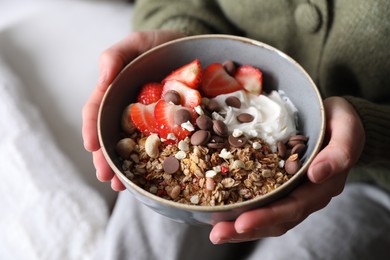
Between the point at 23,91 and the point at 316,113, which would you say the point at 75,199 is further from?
the point at 316,113

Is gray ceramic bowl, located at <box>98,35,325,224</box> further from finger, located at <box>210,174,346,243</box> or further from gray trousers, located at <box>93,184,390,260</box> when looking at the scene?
gray trousers, located at <box>93,184,390,260</box>

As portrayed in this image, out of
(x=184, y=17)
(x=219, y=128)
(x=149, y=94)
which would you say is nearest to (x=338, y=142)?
(x=219, y=128)

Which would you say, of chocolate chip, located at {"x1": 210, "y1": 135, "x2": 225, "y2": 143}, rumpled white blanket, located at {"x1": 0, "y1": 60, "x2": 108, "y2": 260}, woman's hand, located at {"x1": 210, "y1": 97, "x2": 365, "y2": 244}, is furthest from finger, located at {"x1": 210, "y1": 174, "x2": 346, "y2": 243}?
rumpled white blanket, located at {"x1": 0, "y1": 60, "x2": 108, "y2": 260}

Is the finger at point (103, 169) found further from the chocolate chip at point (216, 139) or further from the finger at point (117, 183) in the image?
the chocolate chip at point (216, 139)

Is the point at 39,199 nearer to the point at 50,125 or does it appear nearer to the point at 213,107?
the point at 50,125

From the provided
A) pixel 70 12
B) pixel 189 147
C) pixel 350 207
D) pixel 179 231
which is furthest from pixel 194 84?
pixel 70 12

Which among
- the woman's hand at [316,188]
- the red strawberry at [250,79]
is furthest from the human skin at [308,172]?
the red strawberry at [250,79]

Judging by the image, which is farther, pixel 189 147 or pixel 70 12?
pixel 70 12

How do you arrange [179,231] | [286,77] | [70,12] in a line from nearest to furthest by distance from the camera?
[286,77]
[179,231]
[70,12]
